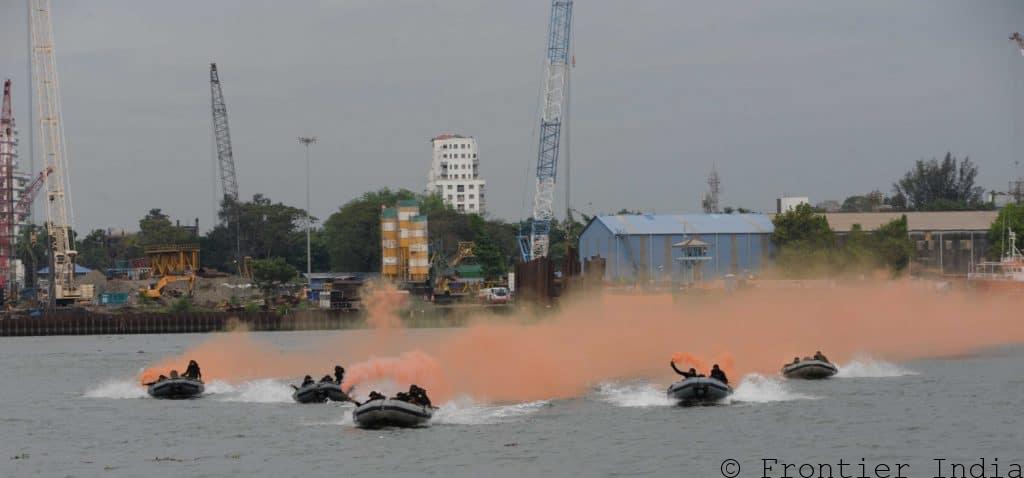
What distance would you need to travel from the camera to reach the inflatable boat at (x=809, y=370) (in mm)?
88188

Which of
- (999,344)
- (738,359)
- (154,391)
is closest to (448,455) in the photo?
(154,391)

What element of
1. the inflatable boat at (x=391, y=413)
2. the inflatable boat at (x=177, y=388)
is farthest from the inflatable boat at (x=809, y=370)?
the inflatable boat at (x=177, y=388)

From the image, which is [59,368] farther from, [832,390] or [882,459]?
[882,459]

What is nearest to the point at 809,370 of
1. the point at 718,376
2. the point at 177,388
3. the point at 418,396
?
the point at 718,376

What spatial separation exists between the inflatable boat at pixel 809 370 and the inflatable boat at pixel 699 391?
15975mm

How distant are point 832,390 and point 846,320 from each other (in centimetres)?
7014

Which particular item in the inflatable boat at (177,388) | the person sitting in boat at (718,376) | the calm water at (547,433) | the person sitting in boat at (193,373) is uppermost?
the person sitting in boat at (718,376)

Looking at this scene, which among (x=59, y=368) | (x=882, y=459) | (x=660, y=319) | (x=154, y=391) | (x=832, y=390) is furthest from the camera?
(x=660, y=319)

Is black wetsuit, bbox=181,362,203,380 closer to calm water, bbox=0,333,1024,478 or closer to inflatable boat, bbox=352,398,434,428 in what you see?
calm water, bbox=0,333,1024,478

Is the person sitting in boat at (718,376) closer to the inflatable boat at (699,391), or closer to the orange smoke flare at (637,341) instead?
the inflatable boat at (699,391)

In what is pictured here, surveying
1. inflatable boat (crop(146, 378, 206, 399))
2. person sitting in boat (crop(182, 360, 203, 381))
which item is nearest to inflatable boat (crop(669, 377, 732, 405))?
inflatable boat (crop(146, 378, 206, 399))

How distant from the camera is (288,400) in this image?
8312 centimetres

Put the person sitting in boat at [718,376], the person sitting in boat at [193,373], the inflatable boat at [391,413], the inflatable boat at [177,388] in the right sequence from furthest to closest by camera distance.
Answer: the person sitting in boat at [193,373], the inflatable boat at [177,388], the person sitting in boat at [718,376], the inflatable boat at [391,413]

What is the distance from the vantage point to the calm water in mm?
57031
